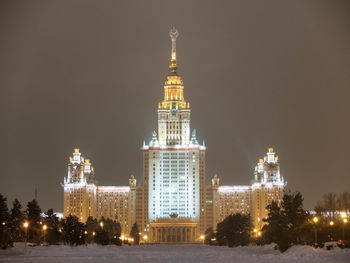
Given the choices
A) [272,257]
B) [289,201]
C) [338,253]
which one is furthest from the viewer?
[289,201]

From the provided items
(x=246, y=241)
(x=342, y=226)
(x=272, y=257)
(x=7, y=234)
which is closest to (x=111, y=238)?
(x=246, y=241)

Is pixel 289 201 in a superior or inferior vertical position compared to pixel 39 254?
superior

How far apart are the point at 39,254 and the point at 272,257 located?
1349 inches

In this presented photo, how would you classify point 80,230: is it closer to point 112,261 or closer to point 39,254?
point 39,254

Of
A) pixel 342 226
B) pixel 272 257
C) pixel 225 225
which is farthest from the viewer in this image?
pixel 225 225

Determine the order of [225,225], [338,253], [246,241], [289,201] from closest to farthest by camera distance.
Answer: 1. [338,253]
2. [289,201]
3. [246,241]
4. [225,225]

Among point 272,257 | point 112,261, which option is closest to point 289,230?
point 272,257

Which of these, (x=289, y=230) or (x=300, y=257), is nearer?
(x=300, y=257)

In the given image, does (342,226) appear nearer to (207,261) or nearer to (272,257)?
(272,257)

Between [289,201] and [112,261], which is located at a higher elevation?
[289,201]

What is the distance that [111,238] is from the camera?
7234 inches

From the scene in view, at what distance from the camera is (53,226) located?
6535 inches

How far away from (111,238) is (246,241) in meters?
34.1

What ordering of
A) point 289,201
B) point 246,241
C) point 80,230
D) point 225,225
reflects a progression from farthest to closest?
point 225,225 < point 246,241 < point 80,230 < point 289,201
